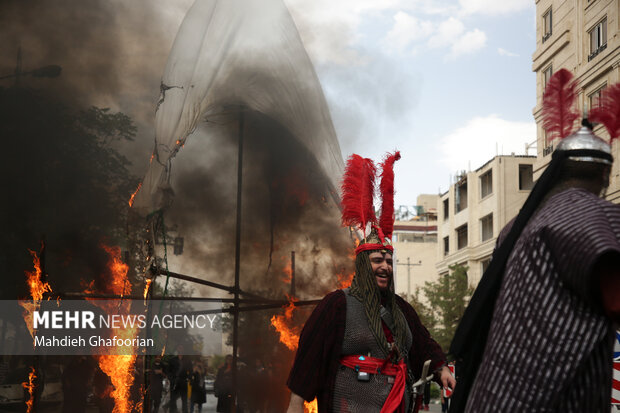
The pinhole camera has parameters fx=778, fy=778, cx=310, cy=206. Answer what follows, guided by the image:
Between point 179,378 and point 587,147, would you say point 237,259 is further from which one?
point 587,147

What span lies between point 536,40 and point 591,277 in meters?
31.8

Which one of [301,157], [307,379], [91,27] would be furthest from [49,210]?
[307,379]

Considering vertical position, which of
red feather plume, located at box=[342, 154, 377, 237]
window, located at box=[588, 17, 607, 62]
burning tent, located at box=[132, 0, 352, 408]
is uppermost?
window, located at box=[588, 17, 607, 62]

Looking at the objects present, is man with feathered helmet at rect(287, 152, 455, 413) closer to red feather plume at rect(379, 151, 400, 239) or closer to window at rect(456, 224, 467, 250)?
red feather plume at rect(379, 151, 400, 239)

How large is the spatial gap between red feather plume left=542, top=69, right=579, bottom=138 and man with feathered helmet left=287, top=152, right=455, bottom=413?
2409 millimetres

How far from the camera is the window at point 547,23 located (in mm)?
30395

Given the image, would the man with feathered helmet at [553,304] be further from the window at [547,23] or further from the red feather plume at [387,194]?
the window at [547,23]

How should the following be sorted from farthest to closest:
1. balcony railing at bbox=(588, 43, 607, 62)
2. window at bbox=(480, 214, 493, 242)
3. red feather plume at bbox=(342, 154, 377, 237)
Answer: window at bbox=(480, 214, 493, 242), balcony railing at bbox=(588, 43, 607, 62), red feather plume at bbox=(342, 154, 377, 237)

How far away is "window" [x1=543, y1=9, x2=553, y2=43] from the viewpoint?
1197 inches

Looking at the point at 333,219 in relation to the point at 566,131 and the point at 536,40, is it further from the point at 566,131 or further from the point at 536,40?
the point at 536,40

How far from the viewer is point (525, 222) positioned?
2.31 metres

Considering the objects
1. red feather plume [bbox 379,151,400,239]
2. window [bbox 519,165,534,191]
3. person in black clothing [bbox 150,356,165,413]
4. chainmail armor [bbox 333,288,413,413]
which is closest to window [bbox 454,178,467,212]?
window [bbox 519,165,534,191]

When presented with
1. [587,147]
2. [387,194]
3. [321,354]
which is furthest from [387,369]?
[587,147]

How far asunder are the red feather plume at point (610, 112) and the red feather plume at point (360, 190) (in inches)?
107
